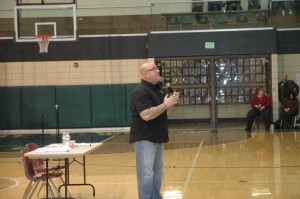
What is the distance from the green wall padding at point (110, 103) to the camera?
19453mm

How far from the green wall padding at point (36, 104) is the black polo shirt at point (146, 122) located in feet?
46.6

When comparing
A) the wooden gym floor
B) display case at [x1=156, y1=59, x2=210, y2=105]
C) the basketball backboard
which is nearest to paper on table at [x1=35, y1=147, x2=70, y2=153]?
the wooden gym floor

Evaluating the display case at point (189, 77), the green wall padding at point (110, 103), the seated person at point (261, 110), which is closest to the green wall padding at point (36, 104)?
the green wall padding at point (110, 103)

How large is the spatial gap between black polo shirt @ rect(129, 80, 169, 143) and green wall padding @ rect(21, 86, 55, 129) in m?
14.2

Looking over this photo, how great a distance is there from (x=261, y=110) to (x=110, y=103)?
579cm

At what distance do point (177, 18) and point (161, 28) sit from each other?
71 cm

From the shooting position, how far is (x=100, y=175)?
10.0 meters

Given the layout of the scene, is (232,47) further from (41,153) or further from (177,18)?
(41,153)

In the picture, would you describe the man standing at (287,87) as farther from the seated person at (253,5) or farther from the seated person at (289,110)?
the seated person at (253,5)

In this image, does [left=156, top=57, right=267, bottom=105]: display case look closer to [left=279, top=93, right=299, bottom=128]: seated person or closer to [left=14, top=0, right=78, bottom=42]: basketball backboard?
[left=279, top=93, right=299, bottom=128]: seated person

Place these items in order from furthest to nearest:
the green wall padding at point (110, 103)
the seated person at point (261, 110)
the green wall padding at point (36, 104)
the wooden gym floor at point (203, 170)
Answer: the green wall padding at point (36, 104)
the green wall padding at point (110, 103)
the seated person at point (261, 110)
the wooden gym floor at point (203, 170)

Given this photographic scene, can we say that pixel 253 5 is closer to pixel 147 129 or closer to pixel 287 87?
pixel 287 87

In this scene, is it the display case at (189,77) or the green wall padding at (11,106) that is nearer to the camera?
the green wall padding at (11,106)

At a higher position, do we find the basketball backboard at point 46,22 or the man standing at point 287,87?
the basketball backboard at point 46,22
